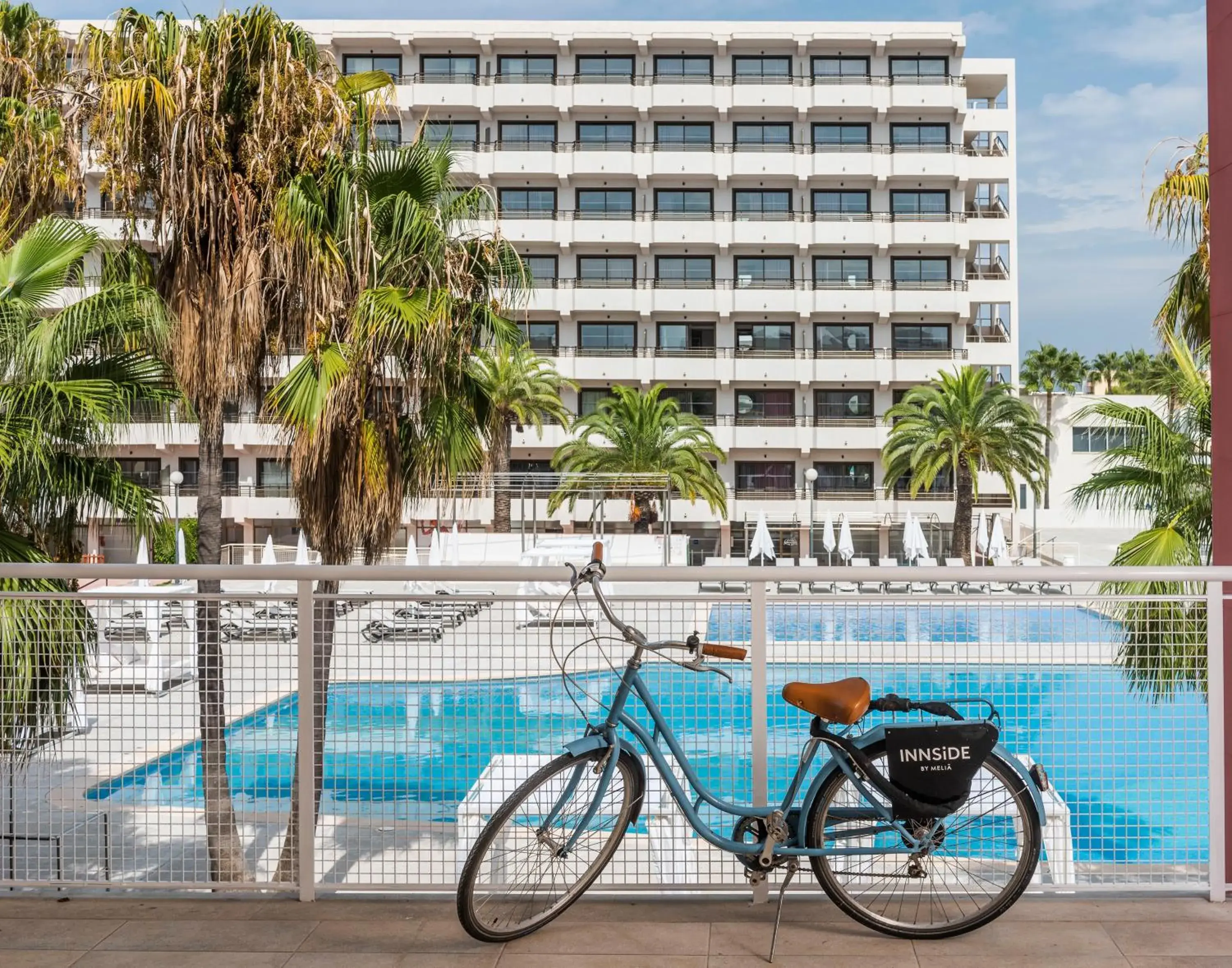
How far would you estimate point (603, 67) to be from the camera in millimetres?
43594

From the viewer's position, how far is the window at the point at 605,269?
4356 cm

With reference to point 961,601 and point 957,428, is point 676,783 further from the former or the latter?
point 957,428

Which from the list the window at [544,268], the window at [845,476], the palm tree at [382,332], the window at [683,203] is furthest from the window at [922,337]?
the palm tree at [382,332]

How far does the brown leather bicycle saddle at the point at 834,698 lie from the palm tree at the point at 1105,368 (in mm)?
61838

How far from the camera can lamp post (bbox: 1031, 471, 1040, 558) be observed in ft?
121

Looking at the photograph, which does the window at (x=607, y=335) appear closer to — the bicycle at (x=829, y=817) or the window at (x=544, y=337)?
the window at (x=544, y=337)

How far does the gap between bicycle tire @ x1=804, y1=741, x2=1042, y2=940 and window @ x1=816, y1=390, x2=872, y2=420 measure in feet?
132

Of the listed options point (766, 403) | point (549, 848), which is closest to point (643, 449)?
point (766, 403)

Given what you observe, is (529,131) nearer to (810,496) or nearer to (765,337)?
(765,337)

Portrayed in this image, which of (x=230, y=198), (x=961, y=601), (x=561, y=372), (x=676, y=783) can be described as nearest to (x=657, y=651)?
(x=676, y=783)

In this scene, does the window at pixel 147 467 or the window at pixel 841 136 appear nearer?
the window at pixel 147 467

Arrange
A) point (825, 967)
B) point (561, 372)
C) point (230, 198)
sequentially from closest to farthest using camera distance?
point (825, 967) → point (230, 198) → point (561, 372)

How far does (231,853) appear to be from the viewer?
4.39 metres

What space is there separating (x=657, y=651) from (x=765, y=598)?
0.53m
